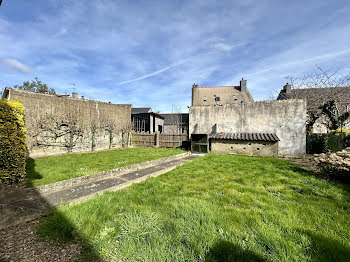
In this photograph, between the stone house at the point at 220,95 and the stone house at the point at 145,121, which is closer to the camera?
the stone house at the point at 145,121

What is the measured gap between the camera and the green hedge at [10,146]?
4.00 metres

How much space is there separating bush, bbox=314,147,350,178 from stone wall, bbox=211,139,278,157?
15.6 ft

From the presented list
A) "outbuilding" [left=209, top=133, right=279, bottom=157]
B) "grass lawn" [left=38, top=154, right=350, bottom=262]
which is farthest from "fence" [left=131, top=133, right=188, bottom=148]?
"grass lawn" [left=38, top=154, right=350, bottom=262]

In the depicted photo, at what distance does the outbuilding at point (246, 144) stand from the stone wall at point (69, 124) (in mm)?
10787

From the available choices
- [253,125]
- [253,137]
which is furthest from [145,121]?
[253,137]

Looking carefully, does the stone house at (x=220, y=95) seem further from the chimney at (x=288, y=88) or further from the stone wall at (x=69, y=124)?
the stone wall at (x=69, y=124)

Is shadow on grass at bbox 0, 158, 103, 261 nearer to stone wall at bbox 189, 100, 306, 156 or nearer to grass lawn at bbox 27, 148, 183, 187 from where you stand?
grass lawn at bbox 27, 148, 183, 187

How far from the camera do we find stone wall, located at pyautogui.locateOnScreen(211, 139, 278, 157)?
10.0 metres

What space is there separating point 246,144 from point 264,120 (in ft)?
10.2

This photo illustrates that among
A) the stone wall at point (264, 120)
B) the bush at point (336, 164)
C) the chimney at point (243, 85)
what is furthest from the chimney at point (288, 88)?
the bush at point (336, 164)

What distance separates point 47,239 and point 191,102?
78.1ft

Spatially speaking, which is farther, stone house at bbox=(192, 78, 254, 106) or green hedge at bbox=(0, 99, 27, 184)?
stone house at bbox=(192, 78, 254, 106)

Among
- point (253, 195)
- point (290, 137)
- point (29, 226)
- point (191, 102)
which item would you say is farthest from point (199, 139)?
point (191, 102)

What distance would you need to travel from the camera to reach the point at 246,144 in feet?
34.8
